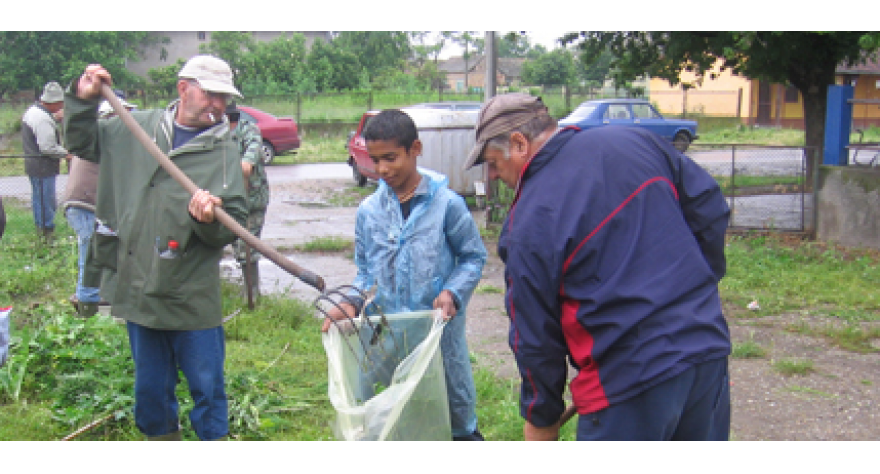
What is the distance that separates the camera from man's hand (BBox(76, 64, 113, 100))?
3.09 m

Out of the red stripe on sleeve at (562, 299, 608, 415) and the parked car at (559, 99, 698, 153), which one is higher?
the parked car at (559, 99, 698, 153)

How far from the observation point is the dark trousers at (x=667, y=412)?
2127 mm

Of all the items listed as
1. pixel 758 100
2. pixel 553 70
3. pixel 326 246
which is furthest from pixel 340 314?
pixel 553 70

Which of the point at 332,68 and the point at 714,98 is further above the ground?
the point at 332,68

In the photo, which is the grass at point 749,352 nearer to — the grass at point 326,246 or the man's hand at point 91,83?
the man's hand at point 91,83

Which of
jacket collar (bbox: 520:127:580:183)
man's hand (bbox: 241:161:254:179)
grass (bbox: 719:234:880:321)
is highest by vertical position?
jacket collar (bbox: 520:127:580:183)

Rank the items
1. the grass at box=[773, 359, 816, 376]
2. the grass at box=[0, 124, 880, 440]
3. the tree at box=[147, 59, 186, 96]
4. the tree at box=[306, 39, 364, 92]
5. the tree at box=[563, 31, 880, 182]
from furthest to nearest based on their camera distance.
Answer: the tree at box=[306, 39, 364, 92], the tree at box=[147, 59, 186, 96], the tree at box=[563, 31, 880, 182], the grass at box=[773, 359, 816, 376], the grass at box=[0, 124, 880, 440]

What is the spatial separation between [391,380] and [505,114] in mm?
1337

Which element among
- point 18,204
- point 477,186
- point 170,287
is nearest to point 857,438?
A: point 170,287

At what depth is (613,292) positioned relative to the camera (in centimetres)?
209

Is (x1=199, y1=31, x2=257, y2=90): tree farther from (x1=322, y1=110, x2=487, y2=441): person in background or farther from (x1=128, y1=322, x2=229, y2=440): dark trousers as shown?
(x1=322, y1=110, x2=487, y2=441): person in background

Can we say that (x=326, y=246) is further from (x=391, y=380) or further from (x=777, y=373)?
(x=391, y=380)

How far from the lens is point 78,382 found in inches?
171

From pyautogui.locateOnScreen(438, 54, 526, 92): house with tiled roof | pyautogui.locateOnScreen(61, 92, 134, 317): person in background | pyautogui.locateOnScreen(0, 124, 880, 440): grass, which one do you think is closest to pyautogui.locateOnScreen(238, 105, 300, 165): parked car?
pyautogui.locateOnScreen(0, 124, 880, 440): grass
